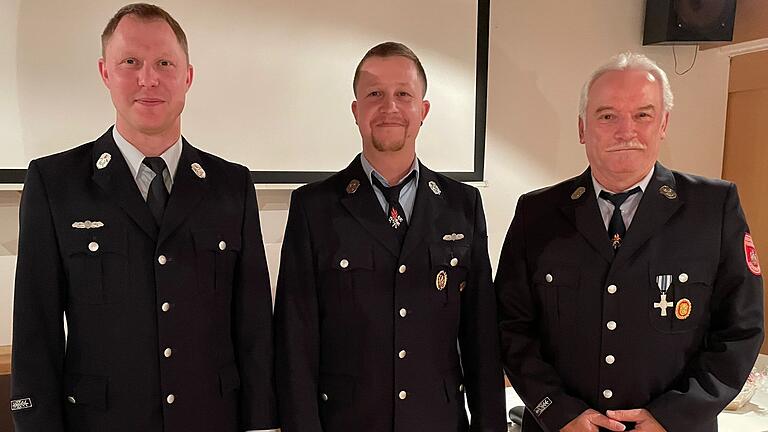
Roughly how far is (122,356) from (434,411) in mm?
765

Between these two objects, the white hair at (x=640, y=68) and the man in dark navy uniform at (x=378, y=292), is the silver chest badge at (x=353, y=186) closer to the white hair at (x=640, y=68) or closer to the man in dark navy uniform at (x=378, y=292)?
the man in dark navy uniform at (x=378, y=292)

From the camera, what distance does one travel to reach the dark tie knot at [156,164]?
4.98 ft

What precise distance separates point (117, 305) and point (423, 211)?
0.76 m

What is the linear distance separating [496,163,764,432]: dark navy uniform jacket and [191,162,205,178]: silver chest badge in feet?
2.97

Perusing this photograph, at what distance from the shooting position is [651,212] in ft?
5.53

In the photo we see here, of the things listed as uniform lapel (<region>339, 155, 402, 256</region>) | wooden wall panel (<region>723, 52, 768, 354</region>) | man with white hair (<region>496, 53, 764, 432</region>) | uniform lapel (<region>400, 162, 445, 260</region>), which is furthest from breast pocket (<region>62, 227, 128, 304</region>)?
wooden wall panel (<region>723, 52, 768, 354</region>)

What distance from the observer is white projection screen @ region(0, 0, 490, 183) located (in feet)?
8.98

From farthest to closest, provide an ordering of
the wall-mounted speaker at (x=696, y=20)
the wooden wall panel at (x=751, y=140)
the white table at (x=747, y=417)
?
the wooden wall panel at (x=751, y=140)
the wall-mounted speaker at (x=696, y=20)
the white table at (x=747, y=417)

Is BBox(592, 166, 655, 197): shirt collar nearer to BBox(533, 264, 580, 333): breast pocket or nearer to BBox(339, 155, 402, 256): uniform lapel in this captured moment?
BBox(533, 264, 580, 333): breast pocket

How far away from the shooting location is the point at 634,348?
5.44 ft

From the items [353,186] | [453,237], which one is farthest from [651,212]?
[353,186]

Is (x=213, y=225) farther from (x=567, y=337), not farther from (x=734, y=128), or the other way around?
(x=734, y=128)

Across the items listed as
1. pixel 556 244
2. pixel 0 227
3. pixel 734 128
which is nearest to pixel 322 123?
pixel 0 227

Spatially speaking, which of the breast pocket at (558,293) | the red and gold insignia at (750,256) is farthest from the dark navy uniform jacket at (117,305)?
the red and gold insignia at (750,256)
